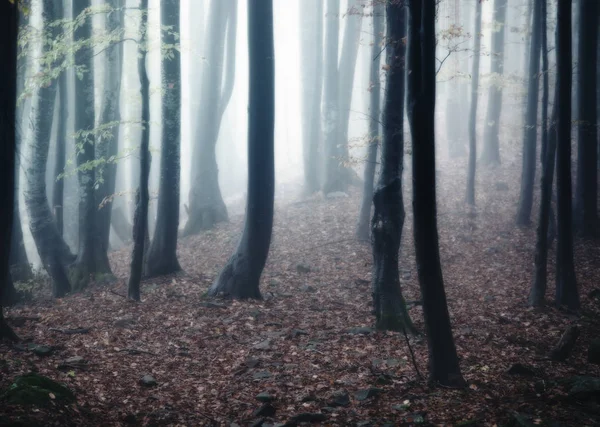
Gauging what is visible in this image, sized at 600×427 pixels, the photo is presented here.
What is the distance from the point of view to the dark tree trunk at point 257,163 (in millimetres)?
10406

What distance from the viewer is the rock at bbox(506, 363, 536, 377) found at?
6.84 metres

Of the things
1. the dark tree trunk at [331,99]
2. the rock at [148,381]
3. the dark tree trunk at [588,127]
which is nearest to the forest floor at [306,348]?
the rock at [148,381]

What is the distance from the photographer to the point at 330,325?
9.28 m

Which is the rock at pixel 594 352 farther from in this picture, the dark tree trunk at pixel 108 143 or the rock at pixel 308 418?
the dark tree trunk at pixel 108 143

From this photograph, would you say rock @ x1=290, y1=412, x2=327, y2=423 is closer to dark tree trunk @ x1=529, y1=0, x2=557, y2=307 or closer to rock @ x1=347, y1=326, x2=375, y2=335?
rock @ x1=347, y1=326, x2=375, y2=335

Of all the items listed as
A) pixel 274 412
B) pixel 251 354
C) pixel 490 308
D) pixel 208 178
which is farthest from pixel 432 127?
pixel 208 178

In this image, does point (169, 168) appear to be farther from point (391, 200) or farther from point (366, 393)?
point (366, 393)

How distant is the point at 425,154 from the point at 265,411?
3.78m

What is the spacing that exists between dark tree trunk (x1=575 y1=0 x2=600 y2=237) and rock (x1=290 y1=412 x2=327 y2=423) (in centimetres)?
1091

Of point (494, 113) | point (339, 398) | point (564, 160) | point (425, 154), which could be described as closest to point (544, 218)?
point (564, 160)

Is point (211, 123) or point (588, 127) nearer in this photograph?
point (588, 127)

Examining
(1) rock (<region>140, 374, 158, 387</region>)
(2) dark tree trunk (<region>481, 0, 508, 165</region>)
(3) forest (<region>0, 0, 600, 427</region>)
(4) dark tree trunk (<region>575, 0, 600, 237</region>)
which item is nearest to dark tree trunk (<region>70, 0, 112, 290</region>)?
(3) forest (<region>0, 0, 600, 427</region>)

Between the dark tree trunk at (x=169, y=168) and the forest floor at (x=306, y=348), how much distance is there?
2.06 feet

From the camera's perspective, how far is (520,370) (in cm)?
686
